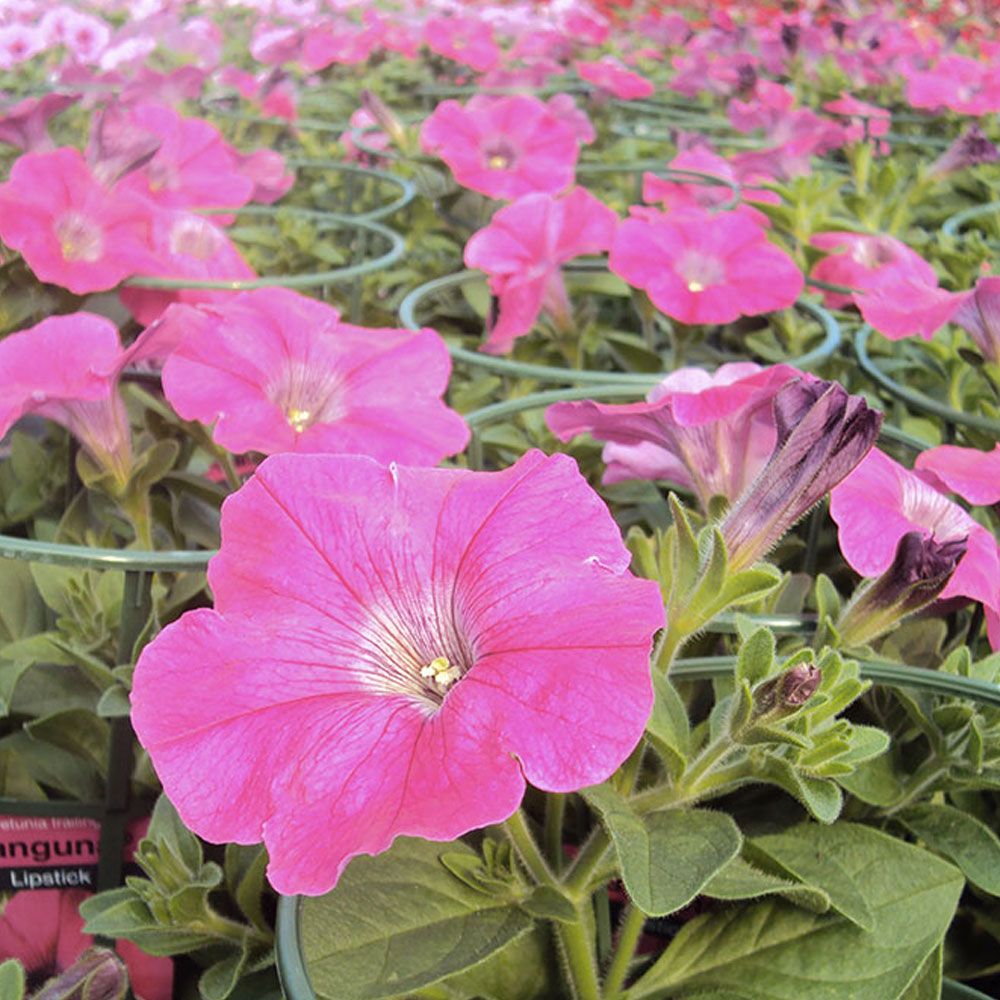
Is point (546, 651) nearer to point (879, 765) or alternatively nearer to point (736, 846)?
point (736, 846)

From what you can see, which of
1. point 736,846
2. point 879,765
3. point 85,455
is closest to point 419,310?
point 85,455

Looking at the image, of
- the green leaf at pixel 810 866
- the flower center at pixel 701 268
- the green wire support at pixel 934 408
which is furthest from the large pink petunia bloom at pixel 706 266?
the green leaf at pixel 810 866

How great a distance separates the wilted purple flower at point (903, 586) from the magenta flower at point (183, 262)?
1.77 ft

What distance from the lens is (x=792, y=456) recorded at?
529 millimetres

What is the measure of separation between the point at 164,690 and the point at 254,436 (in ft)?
0.92

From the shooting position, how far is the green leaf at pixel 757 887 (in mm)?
506

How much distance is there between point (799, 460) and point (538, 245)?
23.9 inches

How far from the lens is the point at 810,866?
551 millimetres

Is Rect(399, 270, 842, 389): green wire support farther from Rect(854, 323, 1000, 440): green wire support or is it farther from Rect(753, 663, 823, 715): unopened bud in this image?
Rect(753, 663, 823, 715): unopened bud

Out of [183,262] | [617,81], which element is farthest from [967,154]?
[183,262]

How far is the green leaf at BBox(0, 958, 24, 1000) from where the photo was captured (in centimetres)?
48

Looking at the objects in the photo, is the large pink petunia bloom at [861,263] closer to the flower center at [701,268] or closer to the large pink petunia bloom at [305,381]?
the flower center at [701,268]

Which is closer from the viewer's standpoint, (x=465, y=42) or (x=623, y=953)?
(x=623, y=953)

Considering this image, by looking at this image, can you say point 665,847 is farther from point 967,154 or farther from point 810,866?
point 967,154
